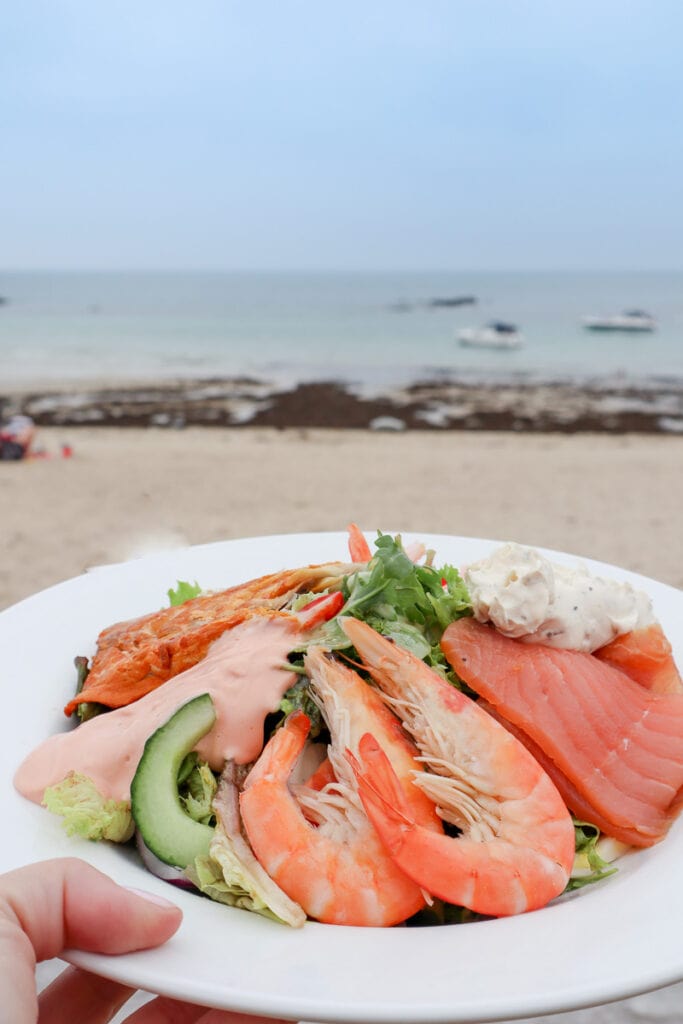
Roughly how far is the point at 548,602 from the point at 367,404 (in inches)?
932

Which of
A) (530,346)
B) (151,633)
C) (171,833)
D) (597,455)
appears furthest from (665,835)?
(530,346)

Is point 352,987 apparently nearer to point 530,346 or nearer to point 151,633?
point 151,633

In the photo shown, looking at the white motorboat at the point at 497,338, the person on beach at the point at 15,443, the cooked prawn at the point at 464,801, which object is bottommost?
the person on beach at the point at 15,443

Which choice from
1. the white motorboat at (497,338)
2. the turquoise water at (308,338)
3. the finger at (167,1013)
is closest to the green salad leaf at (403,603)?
the finger at (167,1013)

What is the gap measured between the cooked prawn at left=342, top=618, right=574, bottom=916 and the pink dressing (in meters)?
0.32

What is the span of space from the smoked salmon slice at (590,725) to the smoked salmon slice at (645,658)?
0.11m

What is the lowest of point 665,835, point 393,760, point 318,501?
point 318,501

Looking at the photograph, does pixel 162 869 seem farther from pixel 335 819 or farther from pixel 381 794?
pixel 381 794

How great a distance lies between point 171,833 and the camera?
2.35m

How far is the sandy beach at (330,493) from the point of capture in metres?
12.1

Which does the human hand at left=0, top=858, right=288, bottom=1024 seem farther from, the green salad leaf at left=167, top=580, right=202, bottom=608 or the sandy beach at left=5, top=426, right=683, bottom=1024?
the sandy beach at left=5, top=426, right=683, bottom=1024

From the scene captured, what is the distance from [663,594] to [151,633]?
2151 millimetres

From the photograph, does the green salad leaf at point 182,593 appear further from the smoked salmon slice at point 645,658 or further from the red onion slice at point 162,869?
the smoked salmon slice at point 645,658

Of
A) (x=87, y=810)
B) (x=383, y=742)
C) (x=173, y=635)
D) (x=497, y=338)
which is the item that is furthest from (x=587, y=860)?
(x=497, y=338)
